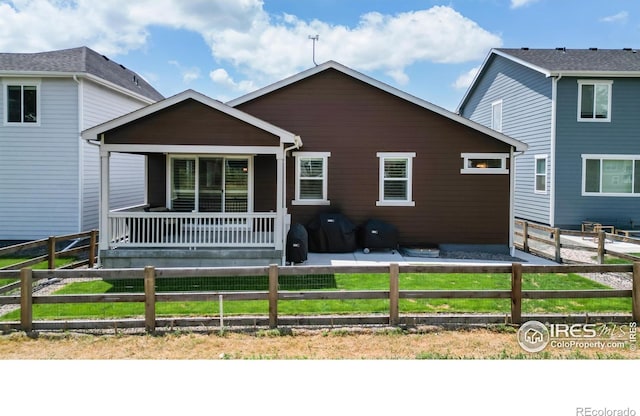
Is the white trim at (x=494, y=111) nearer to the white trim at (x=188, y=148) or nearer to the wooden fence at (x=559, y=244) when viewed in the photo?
the wooden fence at (x=559, y=244)

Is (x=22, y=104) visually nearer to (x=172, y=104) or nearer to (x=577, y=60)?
(x=172, y=104)

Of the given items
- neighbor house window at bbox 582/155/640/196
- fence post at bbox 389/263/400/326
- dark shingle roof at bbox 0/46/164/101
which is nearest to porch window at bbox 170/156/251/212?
dark shingle roof at bbox 0/46/164/101

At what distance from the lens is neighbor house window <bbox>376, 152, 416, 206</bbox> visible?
44.8 feet

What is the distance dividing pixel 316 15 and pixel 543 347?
48.3 feet

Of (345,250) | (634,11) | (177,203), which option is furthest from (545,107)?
(177,203)

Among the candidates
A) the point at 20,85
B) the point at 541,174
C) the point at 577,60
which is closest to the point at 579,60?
the point at 577,60

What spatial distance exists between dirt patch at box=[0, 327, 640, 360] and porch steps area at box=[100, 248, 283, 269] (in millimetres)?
4644

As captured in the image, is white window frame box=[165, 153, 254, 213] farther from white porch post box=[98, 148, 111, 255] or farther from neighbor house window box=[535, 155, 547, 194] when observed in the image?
neighbor house window box=[535, 155, 547, 194]

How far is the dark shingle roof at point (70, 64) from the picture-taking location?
14.6 m

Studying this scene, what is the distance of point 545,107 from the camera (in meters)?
18.0

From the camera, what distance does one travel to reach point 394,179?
540 inches

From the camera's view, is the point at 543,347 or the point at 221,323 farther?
the point at 221,323

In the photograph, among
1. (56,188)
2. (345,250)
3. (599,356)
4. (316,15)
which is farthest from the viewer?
(316,15)

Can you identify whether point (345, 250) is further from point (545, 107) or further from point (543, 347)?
point (545, 107)
